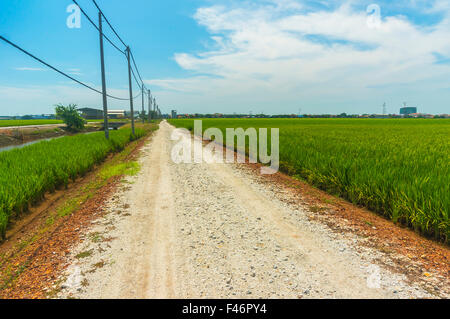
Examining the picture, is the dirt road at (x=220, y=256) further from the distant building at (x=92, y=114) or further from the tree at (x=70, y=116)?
the distant building at (x=92, y=114)

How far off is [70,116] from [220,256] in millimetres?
57820

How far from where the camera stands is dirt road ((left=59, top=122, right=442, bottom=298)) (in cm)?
291

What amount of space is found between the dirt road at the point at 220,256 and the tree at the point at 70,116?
5406 centimetres

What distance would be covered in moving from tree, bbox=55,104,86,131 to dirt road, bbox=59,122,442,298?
54058mm

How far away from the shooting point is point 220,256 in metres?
3.69

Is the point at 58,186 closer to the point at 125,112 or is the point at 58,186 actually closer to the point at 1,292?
the point at 1,292

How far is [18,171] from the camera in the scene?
6.75 metres

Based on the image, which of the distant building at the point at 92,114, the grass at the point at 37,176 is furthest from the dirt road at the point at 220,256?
the distant building at the point at 92,114

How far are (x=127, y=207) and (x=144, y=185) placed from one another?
2.04 meters

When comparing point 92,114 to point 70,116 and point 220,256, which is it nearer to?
point 70,116

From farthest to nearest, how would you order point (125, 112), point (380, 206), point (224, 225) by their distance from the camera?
1. point (125, 112)
2. point (380, 206)
3. point (224, 225)

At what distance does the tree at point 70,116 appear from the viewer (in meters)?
50.4

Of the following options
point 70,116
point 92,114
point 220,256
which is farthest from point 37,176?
point 92,114

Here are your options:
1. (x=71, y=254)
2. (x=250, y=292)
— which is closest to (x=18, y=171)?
(x=71, y=254)
